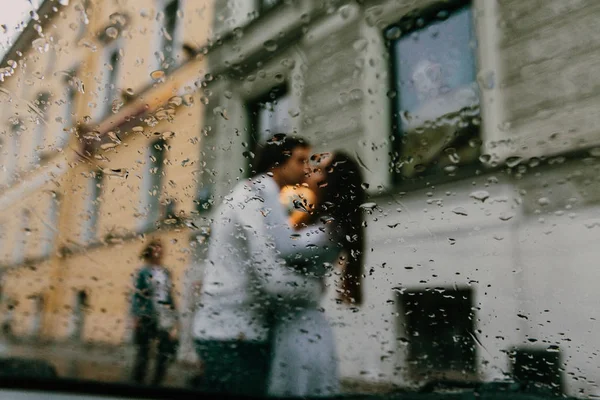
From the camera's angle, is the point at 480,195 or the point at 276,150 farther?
the point at 480,195

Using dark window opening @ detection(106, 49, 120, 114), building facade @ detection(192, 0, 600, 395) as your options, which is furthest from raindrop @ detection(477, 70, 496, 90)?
dark window opening @ detection(106, 49, 120, 114)

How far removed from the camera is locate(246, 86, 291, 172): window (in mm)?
1278

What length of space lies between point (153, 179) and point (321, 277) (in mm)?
538

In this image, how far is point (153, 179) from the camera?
124 centimetres

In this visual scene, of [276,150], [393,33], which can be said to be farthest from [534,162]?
[276,150]

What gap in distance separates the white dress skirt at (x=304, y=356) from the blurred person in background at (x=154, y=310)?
0.98 feet

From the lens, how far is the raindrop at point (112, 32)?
4.22ft

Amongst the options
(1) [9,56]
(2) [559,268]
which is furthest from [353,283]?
(1) [9,56]

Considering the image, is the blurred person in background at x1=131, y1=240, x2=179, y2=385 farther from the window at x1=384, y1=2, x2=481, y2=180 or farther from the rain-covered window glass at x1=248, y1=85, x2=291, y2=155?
the window at x1=384, y1=2, x2=481, y2=180

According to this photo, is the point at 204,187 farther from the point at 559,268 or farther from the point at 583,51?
the point at 583,51

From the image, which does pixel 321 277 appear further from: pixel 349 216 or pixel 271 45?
pixel 271 45

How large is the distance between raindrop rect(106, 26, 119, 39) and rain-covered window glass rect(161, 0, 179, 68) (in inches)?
5.4

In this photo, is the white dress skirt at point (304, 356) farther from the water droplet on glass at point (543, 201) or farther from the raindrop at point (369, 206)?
the water droplet on glass at point (543, 201)

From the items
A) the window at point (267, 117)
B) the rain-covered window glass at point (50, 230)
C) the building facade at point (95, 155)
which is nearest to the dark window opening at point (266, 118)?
the window at point (267, 117)
